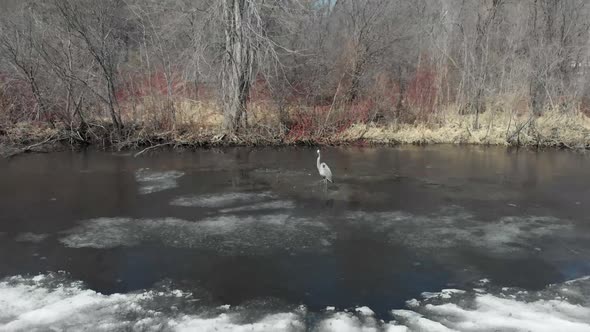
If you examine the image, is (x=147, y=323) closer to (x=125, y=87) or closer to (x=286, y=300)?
(x=286, y=300)

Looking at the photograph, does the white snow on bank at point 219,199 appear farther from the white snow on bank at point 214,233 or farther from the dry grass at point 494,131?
the dry grass at point 494,131

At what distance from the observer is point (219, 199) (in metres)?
9.54

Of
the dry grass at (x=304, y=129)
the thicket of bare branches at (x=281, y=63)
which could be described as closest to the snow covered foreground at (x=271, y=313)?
the dry grass at (x=304, y=129)

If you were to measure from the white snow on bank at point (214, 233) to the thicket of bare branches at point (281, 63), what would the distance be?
6869 millimetres

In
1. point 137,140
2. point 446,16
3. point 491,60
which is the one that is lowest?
point 137,140

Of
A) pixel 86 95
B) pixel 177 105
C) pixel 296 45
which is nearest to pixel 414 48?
pixel 296 45

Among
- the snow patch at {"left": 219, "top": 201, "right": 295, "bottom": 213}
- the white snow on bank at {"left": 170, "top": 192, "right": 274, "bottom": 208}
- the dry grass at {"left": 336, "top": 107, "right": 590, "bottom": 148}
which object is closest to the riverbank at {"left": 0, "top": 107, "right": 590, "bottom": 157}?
the dry grass at {"left": 336, "top": 107, "right": 590, "bottom": 148}

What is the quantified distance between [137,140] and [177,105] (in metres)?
1.97

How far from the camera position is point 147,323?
5.16 m

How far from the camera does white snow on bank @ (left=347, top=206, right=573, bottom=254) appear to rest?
738 cm

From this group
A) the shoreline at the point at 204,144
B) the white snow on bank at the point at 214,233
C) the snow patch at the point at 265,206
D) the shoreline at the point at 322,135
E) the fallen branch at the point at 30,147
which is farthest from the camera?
the shoreline at the point at 322,135

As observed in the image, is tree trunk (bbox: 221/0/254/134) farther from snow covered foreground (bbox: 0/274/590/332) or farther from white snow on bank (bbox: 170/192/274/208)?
snow covered foreground (bbox: 0/274/590/332)

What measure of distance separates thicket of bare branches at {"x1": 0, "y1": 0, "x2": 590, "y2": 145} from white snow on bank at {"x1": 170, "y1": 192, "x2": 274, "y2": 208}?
17.6 feet

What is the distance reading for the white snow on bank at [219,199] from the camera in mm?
9203
